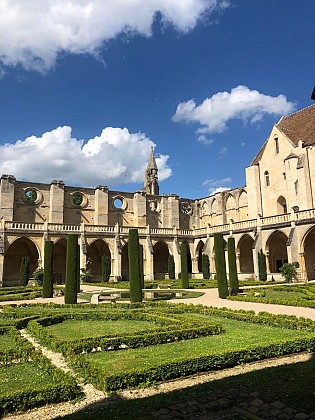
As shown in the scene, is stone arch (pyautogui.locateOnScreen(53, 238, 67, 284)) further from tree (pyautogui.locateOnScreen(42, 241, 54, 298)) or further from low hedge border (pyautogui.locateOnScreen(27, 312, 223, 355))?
low hedge border (pyautogui.locateOnScreen(27, 312, 223, 355))

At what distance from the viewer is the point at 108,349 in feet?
27.9

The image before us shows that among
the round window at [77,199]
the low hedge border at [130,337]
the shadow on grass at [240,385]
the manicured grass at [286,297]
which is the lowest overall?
the shadow on grass at [240,385]

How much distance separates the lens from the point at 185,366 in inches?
262

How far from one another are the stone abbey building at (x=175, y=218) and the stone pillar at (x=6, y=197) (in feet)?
0.34

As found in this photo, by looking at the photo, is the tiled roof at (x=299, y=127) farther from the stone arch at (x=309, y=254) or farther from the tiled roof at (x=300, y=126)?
the stone arch at (x=309, y=254)

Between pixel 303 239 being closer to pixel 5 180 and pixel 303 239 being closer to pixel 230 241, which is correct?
pixel 230 241

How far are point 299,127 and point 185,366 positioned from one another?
38627 mm

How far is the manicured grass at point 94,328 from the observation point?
1028 centimetres

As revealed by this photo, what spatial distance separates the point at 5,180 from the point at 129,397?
3828cm

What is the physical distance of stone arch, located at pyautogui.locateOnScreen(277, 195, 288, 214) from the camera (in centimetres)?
3881

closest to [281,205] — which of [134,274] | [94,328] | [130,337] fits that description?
[134,274]

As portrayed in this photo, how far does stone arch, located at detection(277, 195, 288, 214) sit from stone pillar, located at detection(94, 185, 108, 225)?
20691mm

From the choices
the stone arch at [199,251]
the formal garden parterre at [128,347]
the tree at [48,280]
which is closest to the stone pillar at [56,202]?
the stone arch at [199,251]

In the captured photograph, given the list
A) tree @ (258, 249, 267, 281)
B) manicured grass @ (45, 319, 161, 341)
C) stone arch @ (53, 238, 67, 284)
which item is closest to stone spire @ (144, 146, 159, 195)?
stone arch @ (53, 238, 67, 284)
